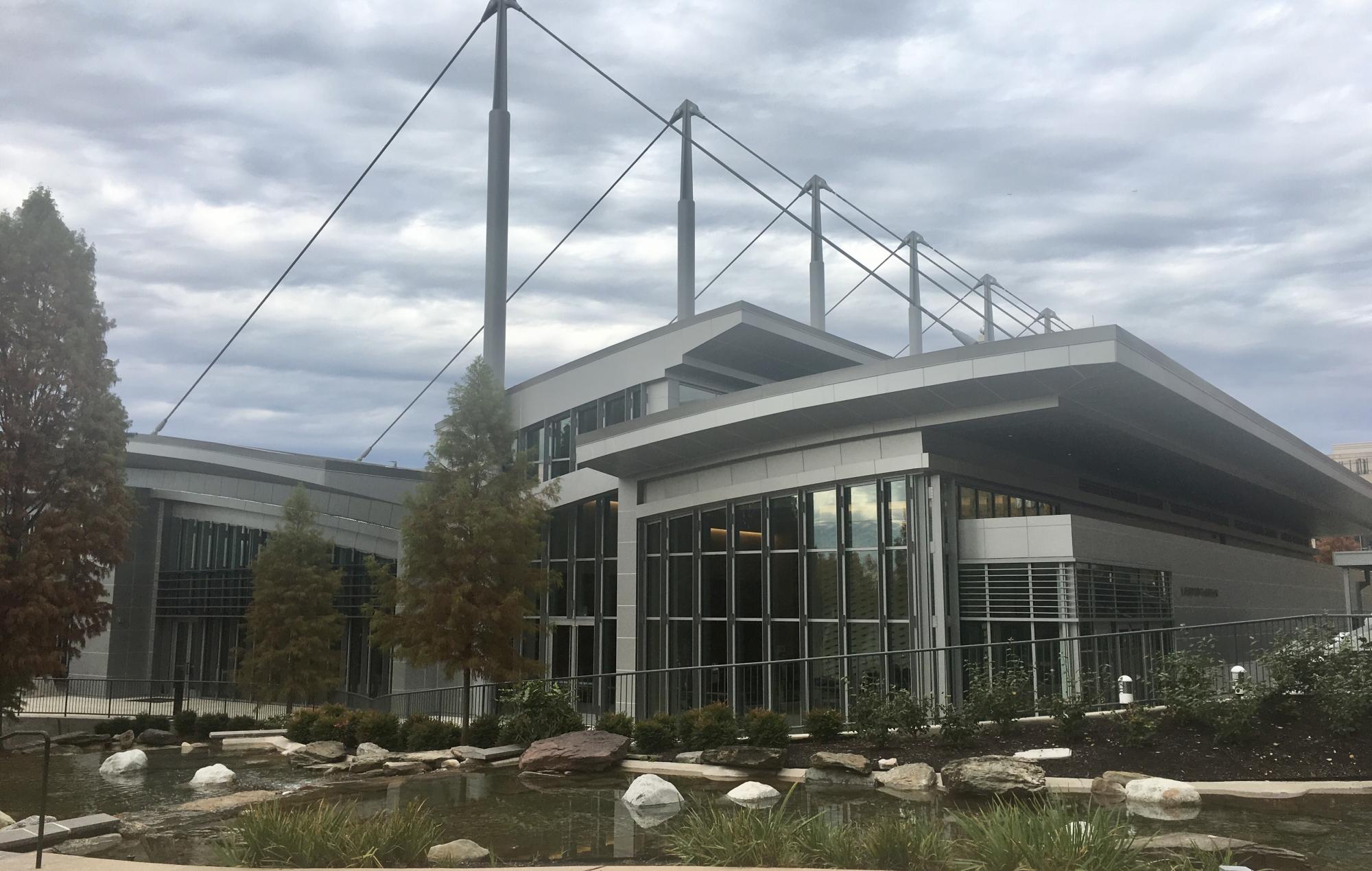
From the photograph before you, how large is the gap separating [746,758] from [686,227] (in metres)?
28.2

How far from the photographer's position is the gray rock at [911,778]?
527 inches

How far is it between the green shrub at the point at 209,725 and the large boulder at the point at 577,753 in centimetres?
1284

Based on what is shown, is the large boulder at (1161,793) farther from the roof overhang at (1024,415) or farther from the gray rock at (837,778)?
the roof overhang at (1024,415)

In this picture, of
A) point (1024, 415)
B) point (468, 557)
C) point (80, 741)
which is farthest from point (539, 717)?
point (80, 741)

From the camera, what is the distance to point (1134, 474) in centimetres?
2911

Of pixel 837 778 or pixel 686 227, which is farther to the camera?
pixel 686 227

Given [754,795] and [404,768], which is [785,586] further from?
[754,795]

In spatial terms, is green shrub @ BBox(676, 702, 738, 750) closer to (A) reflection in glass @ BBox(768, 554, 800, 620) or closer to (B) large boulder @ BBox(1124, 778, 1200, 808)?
(A) reflection in glass @ BBox(768, 554, 800, 620)

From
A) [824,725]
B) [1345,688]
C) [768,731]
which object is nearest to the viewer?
[1345,688]

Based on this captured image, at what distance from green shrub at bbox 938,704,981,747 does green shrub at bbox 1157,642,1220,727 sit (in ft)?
8.85

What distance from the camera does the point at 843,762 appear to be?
14.5 m

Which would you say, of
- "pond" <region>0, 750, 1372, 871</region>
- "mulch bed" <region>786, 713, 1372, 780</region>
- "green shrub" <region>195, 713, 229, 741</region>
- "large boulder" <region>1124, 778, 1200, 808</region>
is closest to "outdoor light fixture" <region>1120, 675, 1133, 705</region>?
"mulch bed" <region>786, 713, 1372, 780</region>

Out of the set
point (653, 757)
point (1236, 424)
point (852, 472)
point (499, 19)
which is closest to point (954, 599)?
point (852, 472)

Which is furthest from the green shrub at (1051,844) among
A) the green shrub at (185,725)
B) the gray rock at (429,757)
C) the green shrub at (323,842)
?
the green shrub at (185,725)
